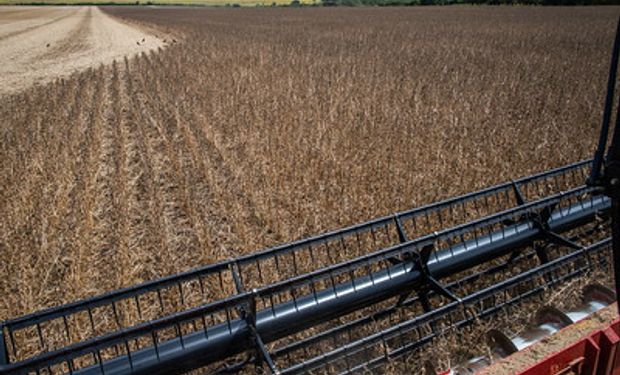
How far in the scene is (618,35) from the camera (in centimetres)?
113

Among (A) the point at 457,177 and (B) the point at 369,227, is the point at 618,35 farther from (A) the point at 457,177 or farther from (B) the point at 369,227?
(A) the point at 457,177

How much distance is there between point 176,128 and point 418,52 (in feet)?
26.0

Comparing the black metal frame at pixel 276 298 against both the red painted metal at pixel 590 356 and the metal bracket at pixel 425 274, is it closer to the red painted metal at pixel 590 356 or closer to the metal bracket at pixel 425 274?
the metal bracket at pixel 425 274

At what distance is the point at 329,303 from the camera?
7.30 ft

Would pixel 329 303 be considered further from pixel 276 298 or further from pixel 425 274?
pixel 276 298

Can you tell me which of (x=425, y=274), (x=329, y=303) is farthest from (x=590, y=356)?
(x=329, y=303)

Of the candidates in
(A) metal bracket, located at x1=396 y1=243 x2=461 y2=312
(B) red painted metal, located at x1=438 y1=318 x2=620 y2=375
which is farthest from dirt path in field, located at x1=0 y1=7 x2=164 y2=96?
(B) red painted metal, located at x1=438 y1=318 x2=620 y2=375

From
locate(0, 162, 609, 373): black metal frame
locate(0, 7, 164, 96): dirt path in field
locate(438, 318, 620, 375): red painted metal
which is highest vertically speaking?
locate(0, 7, 164, 96): dirt path in field

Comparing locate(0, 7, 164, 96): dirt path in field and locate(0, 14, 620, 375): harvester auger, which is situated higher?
locate(0, 7, 164, 96): dirt path in field

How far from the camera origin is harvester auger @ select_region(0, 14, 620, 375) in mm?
1762

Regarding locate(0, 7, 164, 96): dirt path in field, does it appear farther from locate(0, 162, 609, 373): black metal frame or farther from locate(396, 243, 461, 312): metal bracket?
locate(396, 243, 461, 312): metal bracket

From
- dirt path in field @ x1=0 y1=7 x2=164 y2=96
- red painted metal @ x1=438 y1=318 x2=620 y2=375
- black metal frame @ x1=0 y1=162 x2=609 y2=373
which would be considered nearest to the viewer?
red painted metal @ x1=438 y1=318 x2=620 y2=375

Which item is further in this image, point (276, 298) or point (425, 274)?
point (276, 298)

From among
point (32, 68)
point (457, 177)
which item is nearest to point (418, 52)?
point (457, 177)
